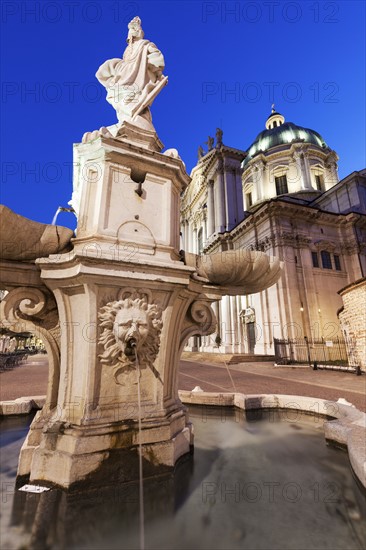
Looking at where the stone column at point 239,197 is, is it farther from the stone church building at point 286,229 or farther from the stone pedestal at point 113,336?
the stone pedestal at point 113,336

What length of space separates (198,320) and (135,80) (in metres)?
3.37

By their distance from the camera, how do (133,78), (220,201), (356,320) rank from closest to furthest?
1. (133,78)
2. (356,320)
3. (220,201)

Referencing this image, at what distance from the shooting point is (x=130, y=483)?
2.11 m

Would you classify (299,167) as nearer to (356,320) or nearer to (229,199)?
(229,199)

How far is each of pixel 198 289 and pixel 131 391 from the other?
119 cm

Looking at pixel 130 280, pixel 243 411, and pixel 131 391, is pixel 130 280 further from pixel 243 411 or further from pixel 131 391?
pixel 243 411

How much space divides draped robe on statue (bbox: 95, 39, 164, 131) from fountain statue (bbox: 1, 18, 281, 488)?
3.71 ft

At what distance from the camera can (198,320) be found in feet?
10.1

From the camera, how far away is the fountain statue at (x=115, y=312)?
221cm

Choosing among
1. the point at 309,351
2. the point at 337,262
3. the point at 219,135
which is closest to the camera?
the point at 309,351

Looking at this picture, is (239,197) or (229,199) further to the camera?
(239,197)

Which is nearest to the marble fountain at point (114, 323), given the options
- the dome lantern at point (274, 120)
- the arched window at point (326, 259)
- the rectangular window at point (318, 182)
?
the arched window at point (326, 259)

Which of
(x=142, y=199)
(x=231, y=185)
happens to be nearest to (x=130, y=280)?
(x=142, y=199)

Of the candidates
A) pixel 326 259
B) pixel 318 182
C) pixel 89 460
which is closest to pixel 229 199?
pixel 326 259
